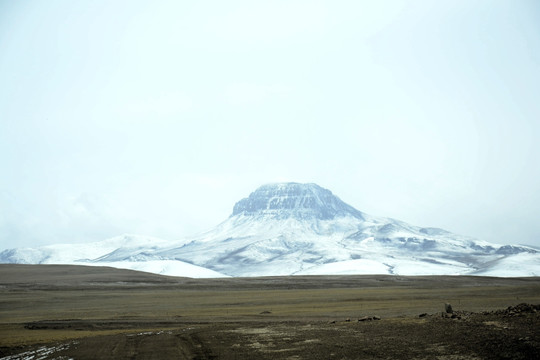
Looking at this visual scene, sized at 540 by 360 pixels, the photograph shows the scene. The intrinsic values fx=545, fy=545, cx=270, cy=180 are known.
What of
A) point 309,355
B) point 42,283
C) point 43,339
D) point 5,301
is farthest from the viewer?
point 42,283

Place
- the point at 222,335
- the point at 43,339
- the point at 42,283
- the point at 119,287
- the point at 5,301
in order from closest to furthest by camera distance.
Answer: the point at 222,335
the point at 43,339
the point at 5,301
the point at 119,287
the point at 42,283

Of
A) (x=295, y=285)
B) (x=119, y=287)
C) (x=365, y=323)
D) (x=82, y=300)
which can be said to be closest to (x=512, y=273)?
(x=295, y=285)

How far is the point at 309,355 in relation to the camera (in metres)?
22.5

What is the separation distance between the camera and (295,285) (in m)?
103

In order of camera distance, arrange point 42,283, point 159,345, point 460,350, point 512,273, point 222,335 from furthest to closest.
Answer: point 512,273 → point 42,283 → point 222,335 → point 159,345 → point 460,350

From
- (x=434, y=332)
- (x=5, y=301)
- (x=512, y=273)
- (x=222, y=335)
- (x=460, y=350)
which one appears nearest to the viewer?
(x=460, y=350)

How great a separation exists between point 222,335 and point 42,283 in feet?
284

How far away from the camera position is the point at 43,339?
107 feet

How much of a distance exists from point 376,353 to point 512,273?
185912mm

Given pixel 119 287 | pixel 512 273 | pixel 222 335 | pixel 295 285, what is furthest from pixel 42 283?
pixel 512 273

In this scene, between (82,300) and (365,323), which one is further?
(82,300)

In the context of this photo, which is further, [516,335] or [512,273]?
[512,273]

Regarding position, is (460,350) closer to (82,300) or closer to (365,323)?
Answer: (365,323)

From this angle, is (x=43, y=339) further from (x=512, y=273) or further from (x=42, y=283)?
(x=512, y=273)
